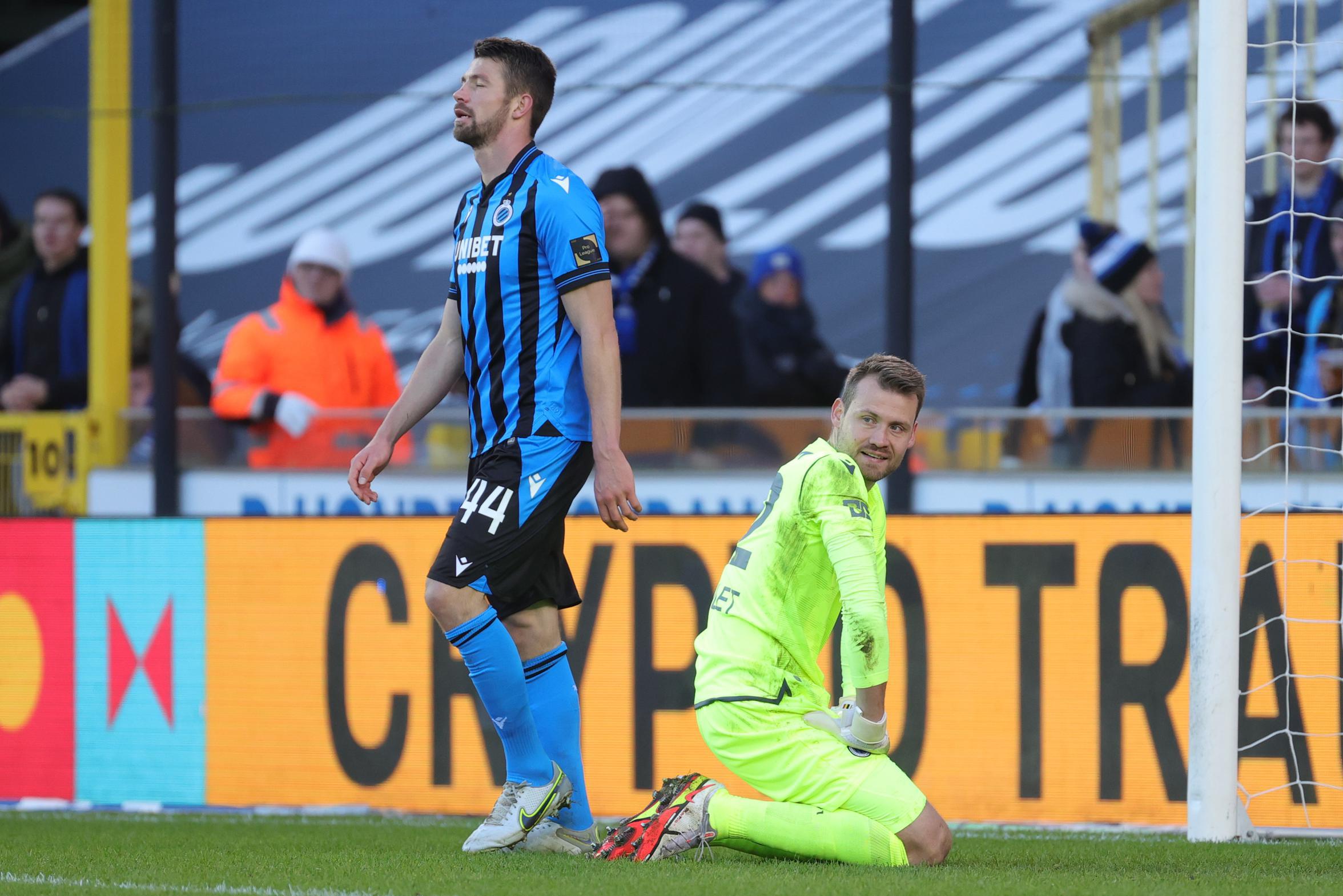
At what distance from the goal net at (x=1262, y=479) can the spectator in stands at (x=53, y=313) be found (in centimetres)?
500

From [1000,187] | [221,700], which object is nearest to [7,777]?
[221,700]

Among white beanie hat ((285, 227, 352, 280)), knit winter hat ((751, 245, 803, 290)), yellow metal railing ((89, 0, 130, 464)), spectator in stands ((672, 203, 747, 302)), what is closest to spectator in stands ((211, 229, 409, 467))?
white beanie hat ((285, 227, 352, 280))

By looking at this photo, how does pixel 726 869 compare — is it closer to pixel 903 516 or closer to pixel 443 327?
pixel 443 327

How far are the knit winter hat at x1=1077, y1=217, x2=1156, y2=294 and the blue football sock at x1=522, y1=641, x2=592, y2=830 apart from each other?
3.83m

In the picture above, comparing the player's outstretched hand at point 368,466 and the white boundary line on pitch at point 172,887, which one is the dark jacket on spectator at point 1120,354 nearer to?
the player's outstretched hand at point 368,466

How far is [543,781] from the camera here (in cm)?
397

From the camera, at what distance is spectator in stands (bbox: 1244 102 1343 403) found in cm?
662

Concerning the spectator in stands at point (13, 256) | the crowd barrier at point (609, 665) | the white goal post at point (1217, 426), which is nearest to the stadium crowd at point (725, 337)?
the spectator in stands at point (13, 256)

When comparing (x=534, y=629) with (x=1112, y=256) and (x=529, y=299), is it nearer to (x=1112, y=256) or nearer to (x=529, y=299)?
(x=529, y=299)

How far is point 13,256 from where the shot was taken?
313 inches

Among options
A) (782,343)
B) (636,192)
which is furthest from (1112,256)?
(636,192)

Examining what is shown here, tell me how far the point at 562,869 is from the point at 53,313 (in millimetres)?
4976

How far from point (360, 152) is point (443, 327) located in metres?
4.89

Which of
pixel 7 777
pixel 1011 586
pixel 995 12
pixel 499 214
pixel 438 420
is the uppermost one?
pixel 995 12
